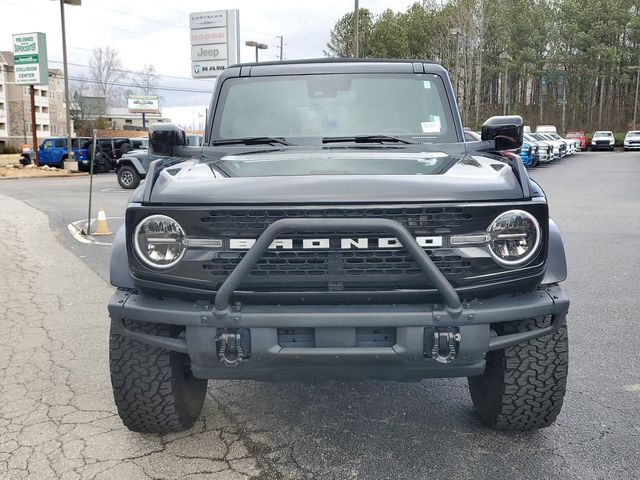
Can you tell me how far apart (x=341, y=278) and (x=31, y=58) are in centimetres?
3571

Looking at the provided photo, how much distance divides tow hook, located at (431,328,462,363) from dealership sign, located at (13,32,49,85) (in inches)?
1386

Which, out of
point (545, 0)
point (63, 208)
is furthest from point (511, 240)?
point (545, 0)

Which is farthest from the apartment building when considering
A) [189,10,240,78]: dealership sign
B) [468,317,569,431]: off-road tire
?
[468,317,569,431]: off-road tire

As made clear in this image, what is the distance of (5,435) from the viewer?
3178 mm

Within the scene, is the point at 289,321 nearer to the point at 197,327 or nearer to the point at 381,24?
the point at 197,327

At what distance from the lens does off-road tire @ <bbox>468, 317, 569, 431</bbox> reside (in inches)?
110

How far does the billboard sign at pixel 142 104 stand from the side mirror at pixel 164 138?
7734 centimetres

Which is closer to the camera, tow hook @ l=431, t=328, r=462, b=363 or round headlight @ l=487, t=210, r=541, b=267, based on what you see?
tow hook @ l=431, t=328, r=462, b=363

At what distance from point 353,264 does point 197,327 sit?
67 centimetres

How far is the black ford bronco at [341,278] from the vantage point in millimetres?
2416

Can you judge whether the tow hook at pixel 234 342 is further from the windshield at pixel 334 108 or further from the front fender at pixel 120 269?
the windshield at pixel 334 108

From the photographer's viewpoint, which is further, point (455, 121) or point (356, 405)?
point (455, 121)

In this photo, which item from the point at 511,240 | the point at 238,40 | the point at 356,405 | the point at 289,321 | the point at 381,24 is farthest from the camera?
the point at 381,24

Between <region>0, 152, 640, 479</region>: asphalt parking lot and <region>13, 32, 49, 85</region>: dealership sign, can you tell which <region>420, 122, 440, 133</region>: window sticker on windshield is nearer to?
<region>0, 152, 640, 479</region>: asphalt parking lot
